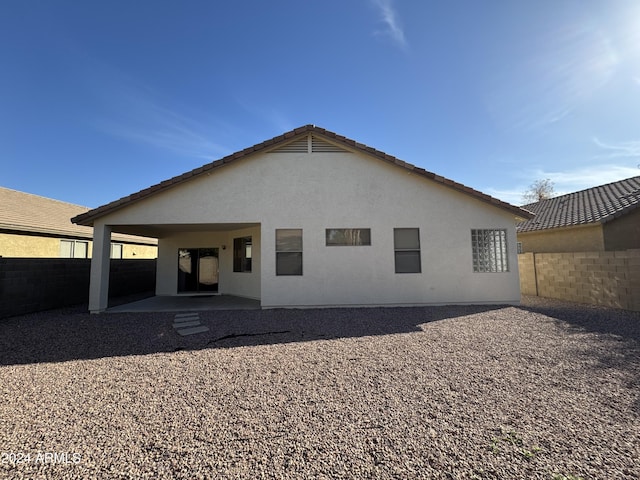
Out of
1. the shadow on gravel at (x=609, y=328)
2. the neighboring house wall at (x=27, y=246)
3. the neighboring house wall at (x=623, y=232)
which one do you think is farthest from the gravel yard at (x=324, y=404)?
the neighboring house wall at (x=623, y=232)

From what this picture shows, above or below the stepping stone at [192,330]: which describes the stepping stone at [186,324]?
above

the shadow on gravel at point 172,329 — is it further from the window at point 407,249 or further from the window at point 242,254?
the window at point 242,254

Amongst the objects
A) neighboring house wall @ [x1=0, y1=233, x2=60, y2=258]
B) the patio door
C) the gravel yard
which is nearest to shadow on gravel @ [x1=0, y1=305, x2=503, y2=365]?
the gravel yard

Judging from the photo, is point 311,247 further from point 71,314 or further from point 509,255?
point 71,314

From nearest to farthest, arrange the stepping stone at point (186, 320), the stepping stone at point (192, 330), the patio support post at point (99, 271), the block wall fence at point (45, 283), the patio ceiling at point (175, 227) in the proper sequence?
the stepping stone at point (192, 330)
the stepping stone at point (186, 320)
the block wall fence at point (45, 283)
the patio support post at point (99, 271)
the patio ceiling at point (175, 227)

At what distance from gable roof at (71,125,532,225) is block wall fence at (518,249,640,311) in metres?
2.91

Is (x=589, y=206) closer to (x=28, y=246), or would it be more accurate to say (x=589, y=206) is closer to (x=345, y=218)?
(x=345, y=218)

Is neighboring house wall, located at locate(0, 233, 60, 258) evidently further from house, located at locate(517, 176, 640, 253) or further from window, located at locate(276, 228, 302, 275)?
house, located at locate(517, 176, 640, 253)

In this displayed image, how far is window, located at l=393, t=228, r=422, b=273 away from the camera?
30.6 feet

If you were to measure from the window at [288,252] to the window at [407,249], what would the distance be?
3291 millimetres

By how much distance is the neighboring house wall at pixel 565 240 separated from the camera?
1173 cm

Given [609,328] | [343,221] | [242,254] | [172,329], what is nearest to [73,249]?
[242,254]

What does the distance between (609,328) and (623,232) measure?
776cm

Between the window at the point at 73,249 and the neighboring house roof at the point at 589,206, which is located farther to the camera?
the window at the point at 73,249
